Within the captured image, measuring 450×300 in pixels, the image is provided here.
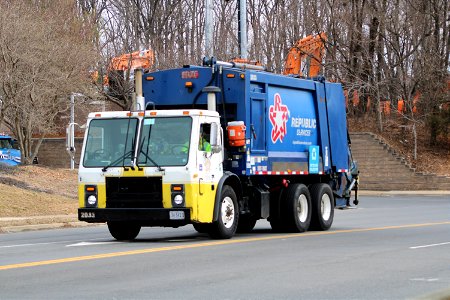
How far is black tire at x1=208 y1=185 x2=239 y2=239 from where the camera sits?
59.3 feet

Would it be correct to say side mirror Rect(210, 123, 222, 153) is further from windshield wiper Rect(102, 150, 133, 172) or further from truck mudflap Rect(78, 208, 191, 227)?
windshield wiper Rect(102, 150, 133, 172)

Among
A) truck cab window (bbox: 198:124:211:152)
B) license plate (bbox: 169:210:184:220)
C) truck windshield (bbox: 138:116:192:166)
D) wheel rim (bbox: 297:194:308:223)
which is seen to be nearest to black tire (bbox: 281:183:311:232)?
wheel rim (bbox: 297:194:308:223)

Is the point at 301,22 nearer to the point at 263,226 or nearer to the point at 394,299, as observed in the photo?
the point at 263,226

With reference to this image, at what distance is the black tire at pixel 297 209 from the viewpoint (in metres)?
20.4

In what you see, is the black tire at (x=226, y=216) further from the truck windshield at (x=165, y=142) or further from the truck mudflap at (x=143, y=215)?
the truck windshield at (x=165, y=142)

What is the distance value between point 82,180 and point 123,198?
0.92m

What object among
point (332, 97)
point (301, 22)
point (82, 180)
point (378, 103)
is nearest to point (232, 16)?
point (301, 22)

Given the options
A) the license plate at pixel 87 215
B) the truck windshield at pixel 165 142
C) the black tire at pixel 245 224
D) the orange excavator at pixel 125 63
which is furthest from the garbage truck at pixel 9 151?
the truck windshield at pixel 165 142

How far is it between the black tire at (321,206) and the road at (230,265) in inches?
13.5

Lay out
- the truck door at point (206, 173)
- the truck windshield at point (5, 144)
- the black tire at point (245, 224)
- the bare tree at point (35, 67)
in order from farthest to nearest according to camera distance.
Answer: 1. the truck windshield at point (5, 144)
2. the bare tree at point (35, 67)
3. the black tire at point (245, 224)
4. the truck door at point (206, 173)

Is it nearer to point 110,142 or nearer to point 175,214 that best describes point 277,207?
point 175,214

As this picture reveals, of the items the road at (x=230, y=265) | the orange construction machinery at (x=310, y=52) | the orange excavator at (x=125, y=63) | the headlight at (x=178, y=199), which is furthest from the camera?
the orange construction machinery at (x=310, y=52)

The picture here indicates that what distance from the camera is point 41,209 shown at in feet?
90.4

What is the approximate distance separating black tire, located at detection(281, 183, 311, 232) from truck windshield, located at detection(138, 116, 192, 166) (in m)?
3.77
